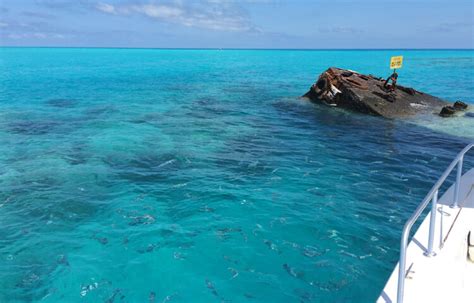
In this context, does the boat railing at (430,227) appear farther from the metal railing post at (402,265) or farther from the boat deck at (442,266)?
the boat deck at (442,266)

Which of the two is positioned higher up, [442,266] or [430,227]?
[430,227]

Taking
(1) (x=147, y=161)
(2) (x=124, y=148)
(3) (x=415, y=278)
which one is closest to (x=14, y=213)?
(1) (x=147, y=161)

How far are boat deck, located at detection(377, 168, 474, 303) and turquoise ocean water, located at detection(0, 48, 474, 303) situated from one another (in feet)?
6.37

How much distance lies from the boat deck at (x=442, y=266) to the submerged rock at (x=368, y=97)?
698 inches

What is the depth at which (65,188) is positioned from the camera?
1209 cm

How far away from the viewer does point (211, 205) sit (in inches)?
439

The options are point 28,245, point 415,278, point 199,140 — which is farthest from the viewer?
point 199,140

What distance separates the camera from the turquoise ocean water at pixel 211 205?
25.1 ft

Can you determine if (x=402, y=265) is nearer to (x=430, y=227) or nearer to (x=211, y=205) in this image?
(x=430, y=227)

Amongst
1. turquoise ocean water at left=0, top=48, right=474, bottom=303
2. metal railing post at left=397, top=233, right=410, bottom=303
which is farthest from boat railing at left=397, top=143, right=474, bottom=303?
turquoise ocean water at left=0, top=48, right=474, bottom=303

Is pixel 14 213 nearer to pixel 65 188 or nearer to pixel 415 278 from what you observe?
pixel 65 188

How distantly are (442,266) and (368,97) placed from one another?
67.9 feet

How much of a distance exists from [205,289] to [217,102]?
24.9 metres

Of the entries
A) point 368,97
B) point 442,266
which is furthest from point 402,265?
point 368,97
